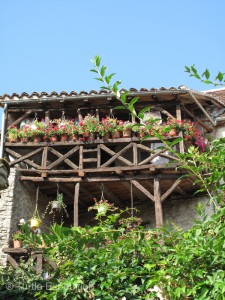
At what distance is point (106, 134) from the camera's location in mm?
12164

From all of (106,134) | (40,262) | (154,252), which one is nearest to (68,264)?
(154,252)

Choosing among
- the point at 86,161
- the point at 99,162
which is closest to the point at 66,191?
the point at 86,161

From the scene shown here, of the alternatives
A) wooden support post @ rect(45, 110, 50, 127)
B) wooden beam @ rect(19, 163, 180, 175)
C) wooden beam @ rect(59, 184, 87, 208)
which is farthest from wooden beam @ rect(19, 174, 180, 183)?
wooden support post @ rect(45, 110, 50, 127)

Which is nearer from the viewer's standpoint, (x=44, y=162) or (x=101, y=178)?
(x=101, y=178)

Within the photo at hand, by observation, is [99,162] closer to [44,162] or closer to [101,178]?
[101,178]

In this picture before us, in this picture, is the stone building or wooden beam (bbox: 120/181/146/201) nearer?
the stone building

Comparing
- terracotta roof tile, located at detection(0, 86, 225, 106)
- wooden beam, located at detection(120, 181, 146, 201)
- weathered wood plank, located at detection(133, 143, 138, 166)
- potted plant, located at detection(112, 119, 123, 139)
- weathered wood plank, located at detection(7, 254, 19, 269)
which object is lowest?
weathered wood plank, located at detection(7, 254, 19, 269)

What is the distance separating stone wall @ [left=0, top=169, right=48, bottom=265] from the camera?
11.3 meters

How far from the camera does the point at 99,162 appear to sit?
1191 cm

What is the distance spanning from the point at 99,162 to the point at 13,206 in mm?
2335

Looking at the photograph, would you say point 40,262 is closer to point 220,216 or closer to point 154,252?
point 154,252

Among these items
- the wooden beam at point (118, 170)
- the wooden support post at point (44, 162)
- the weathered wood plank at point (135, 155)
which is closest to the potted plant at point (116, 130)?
the weathered wood plank at point (135, 155)

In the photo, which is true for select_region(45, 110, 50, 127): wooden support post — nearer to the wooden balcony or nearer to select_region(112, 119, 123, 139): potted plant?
the wooden balcony

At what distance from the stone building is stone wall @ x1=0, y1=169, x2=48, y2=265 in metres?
0.02
